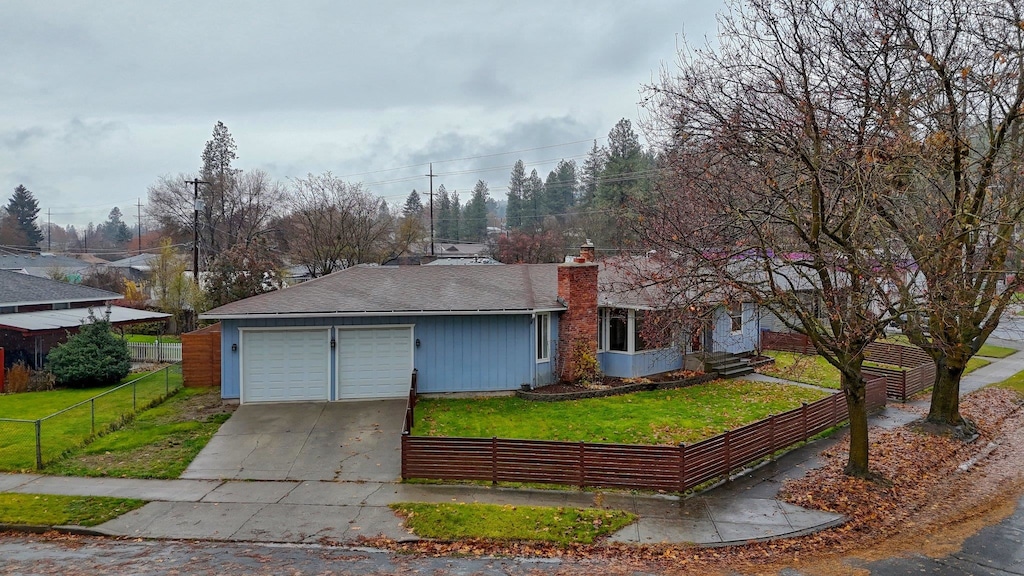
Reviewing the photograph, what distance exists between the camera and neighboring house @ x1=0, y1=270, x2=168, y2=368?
904 inches

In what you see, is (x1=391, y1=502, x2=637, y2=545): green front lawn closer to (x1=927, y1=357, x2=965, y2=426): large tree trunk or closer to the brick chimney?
the brick chimney

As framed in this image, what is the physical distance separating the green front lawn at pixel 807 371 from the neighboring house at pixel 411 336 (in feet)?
18.3

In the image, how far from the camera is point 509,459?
11.6m

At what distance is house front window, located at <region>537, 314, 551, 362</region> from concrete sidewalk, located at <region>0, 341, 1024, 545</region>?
7869 mm

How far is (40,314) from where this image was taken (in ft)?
86.7

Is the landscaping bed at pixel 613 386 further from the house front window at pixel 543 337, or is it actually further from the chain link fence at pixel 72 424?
the chain link fence at pixel 72 424

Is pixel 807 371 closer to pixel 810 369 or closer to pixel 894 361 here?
pixel 810 369

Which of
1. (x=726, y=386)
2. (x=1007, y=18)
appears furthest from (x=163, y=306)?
(x=1007, y=18)

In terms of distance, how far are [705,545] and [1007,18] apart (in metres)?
11.9

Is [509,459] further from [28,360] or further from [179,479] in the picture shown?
[28,360]

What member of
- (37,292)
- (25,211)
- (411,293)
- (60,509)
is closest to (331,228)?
(37,292)

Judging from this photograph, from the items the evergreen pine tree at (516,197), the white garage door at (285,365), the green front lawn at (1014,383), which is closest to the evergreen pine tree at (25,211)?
the evergreen pine tree at (516,197)

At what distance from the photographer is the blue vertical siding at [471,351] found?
1809 centimetres

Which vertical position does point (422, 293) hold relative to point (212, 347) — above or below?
above
